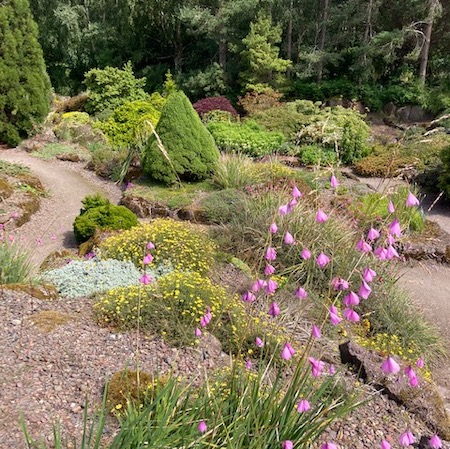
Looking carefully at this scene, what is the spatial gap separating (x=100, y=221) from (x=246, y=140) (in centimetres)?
544

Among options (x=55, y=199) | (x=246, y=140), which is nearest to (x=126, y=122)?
(x=246, y=140)

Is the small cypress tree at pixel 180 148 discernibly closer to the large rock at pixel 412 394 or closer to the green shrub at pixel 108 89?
the large rock at pixel 412 394

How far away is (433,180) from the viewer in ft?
31.3

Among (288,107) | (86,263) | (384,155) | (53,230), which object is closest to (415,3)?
(288,107)

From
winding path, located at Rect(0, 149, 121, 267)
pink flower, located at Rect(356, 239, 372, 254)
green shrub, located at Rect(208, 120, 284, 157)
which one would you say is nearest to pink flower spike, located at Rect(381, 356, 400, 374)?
pink flower, located at Rect(356, 239, 372, 254)

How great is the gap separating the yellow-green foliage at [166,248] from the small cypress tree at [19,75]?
26.3 ft

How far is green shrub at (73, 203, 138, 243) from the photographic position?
627 cm

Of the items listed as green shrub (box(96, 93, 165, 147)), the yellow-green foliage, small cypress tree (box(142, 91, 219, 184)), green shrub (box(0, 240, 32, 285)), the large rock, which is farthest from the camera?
green shrub (box(96, 93, 165, 147))

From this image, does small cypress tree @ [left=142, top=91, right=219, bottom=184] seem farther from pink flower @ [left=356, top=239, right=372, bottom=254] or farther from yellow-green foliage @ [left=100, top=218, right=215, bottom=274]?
pink flower @ [left=356, top=239, right=372, bottom=254]

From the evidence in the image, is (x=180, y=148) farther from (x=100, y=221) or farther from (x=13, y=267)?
(x=13, y=267)

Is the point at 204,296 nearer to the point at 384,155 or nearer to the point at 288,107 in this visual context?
the point at 384,155

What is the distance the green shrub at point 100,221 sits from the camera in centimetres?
627

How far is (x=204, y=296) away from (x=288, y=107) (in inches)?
425

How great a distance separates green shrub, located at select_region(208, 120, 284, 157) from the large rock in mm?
7302
